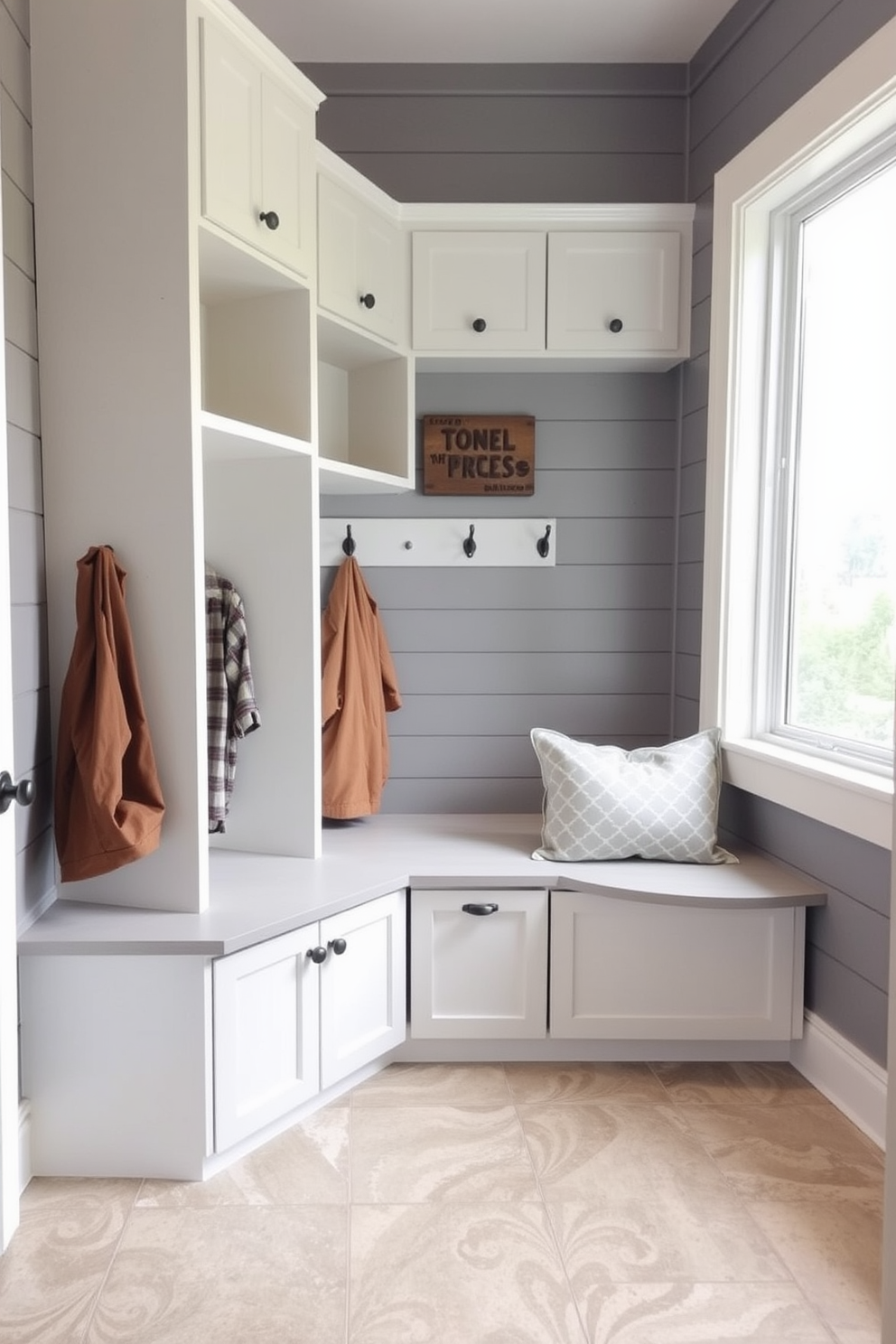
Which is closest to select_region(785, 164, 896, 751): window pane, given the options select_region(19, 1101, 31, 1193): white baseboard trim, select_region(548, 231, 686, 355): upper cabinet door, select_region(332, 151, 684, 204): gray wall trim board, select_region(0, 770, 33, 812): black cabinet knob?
select_region(548, 231, 686, 355): upper cabinet door

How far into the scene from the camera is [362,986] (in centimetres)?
235

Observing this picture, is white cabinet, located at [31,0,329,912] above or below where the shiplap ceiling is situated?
below

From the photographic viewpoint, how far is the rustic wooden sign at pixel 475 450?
3.06m

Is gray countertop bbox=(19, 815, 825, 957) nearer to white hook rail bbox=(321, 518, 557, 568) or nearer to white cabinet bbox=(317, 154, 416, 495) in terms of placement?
white hook rail bbox=(321, 518, 557, 568)

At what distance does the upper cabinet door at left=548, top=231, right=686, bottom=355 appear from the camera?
9.35 ft

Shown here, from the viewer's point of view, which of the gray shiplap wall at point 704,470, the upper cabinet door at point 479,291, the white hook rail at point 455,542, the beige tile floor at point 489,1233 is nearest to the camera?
the beige tile floor at point 489,1233

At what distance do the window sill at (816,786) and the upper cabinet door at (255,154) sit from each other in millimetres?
1671

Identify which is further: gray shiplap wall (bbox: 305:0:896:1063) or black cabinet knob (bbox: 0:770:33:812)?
gray shiplap wall (bbox: 305:0:896:1063)

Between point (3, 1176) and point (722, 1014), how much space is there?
1.63m

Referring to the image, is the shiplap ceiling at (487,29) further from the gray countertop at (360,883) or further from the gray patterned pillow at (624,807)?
the gray countertop at (360,883)

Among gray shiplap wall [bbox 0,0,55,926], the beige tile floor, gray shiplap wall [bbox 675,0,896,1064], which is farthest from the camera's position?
gray shiplap wall [bbox 675,0,896,1064]

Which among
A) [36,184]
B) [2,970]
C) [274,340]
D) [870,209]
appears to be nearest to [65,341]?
[36,184]

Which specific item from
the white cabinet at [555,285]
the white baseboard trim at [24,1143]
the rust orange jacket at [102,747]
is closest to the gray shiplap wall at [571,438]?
the white cabinet at [555,285]

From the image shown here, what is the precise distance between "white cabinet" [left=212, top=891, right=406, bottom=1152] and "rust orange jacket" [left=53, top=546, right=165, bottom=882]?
333 mm
